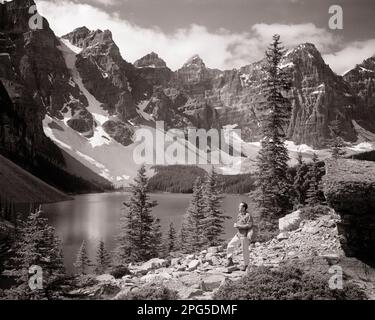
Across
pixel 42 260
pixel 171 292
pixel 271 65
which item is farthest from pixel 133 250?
pixel 171 292

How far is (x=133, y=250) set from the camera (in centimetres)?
3372

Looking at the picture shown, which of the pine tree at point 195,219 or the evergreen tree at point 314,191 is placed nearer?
the evergreen tree at point 314,191

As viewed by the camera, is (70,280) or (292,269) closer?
(292,269)

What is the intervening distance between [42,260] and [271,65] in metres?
19.7

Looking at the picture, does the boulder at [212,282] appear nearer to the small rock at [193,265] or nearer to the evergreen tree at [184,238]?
the small rock at [193,265]

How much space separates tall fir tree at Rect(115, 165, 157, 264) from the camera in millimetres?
33562

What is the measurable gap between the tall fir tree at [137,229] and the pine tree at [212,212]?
214 inches

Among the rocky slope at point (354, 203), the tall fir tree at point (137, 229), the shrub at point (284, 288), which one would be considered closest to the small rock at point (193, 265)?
the shrub at point (284, 288)

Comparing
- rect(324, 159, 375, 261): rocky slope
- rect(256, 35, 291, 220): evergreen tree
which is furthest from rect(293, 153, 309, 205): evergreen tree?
rect(324, 159, 375, 261): rocky slope

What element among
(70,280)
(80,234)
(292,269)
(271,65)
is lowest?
(80,234)

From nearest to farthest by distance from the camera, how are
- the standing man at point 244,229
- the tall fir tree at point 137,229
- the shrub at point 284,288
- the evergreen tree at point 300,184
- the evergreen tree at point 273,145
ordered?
the shrub at point 284,288 < the standing man at point 244,229 < the evergreen tree at point 273,145 < the tall fir tree at point 137,229 < the evergreen tree at point 300,184

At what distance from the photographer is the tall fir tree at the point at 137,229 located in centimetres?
3356

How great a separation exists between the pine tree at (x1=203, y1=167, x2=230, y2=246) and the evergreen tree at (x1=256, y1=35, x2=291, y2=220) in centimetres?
1168
